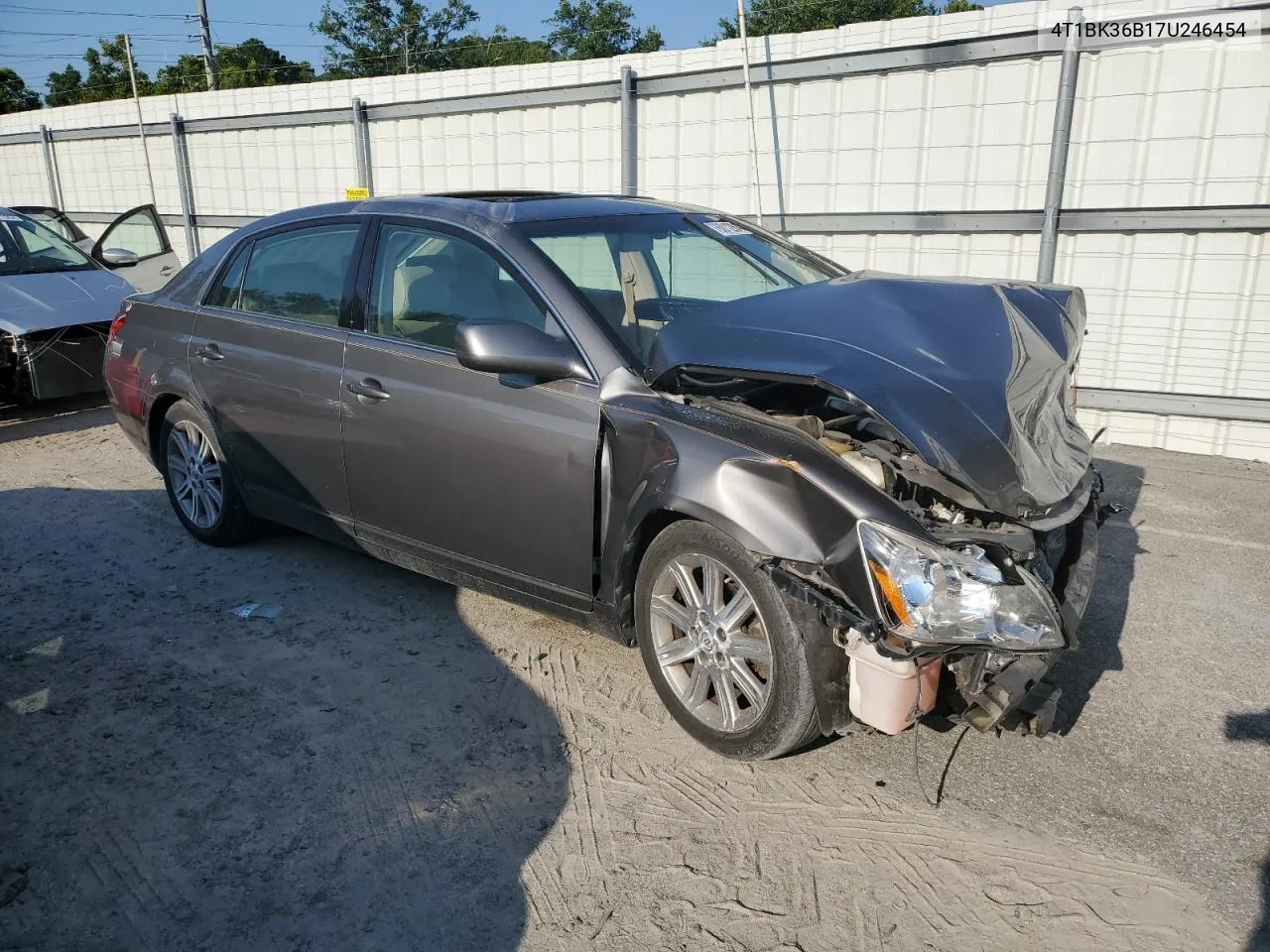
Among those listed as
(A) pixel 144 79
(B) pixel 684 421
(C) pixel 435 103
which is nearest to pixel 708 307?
(B) pixel 684 421

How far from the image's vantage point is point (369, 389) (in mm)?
4090

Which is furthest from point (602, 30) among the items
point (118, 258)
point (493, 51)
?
point (118, 258)

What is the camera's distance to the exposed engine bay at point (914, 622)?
2773 mm

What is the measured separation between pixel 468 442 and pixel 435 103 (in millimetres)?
7976

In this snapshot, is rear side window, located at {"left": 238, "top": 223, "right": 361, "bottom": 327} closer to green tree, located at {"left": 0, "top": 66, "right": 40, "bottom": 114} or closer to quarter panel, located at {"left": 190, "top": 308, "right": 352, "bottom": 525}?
quarter panel, located at {"left": 190, "top": 308, "right": 352, "bottom": 525}

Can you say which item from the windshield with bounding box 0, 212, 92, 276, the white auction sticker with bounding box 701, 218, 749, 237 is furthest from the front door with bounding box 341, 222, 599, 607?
the windshield with bounding box 0, 212, 92, 276

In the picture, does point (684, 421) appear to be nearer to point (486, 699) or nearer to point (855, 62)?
point (486, 699)

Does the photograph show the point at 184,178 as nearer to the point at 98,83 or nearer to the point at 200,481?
the point at 200,481

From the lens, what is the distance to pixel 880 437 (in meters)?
3.19

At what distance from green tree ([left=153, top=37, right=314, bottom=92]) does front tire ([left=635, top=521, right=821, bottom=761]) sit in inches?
1705

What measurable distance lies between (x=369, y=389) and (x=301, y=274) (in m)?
0.92

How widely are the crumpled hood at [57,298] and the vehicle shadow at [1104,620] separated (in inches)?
291

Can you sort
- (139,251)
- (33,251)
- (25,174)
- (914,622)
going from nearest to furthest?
(914,622) < (33,251) < (139,251) < (25,174)

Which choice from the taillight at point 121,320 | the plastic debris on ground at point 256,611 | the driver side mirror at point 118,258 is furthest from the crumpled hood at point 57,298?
the plastic debris on ground at point 256,611
